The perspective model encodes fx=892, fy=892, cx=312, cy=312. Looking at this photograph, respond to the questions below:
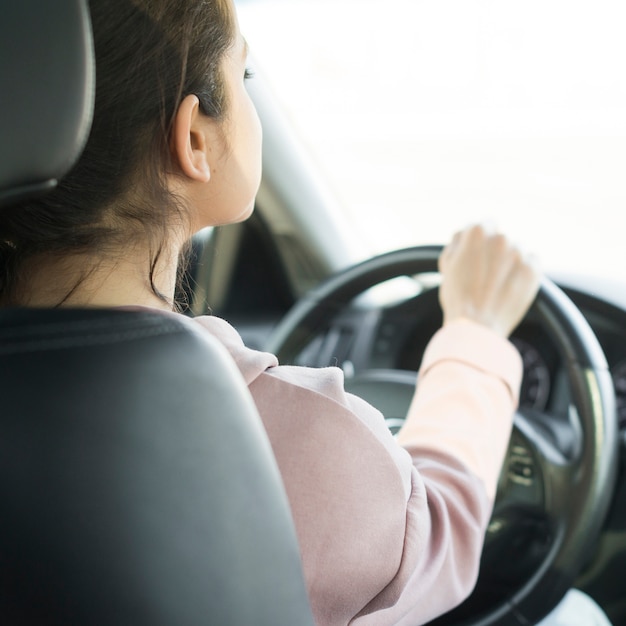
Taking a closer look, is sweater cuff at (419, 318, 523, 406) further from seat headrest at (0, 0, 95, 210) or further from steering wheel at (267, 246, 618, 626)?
seat headrest at (0, 0, 95, 210)

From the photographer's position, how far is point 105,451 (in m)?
0.60

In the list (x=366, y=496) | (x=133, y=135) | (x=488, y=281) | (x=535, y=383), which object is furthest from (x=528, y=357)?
(x=133, y=135)

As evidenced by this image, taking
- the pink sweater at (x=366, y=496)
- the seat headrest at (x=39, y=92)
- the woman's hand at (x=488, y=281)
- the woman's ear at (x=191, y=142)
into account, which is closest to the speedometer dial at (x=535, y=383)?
the woman's hand at (x=488, y=281)

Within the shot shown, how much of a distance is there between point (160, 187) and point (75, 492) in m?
0.31

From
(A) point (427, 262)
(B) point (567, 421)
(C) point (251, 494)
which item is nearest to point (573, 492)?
(B) point (567, 421)

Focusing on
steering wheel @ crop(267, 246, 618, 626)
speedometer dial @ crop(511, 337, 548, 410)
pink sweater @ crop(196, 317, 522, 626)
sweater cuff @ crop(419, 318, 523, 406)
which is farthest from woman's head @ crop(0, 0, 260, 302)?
speedometer dial @ crop(511, 337, 548, 410)

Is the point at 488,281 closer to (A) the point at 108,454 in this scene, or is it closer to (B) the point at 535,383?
(B) the point at 535,383

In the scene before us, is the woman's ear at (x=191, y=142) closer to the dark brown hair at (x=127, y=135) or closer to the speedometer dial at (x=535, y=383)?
the dark brown hair at (x=127, y=135)

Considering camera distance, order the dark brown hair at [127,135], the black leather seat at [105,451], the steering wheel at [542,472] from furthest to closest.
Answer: the steering wheel at [542,472], the dark brown hair at [127,135], the black leather seat at [105,451]

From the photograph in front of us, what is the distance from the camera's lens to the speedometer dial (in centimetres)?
167

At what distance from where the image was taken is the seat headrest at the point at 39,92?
635mm

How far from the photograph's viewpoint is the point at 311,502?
2.42 ft

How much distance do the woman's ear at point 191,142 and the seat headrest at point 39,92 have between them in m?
0.14

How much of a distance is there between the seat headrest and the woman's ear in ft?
0.47
